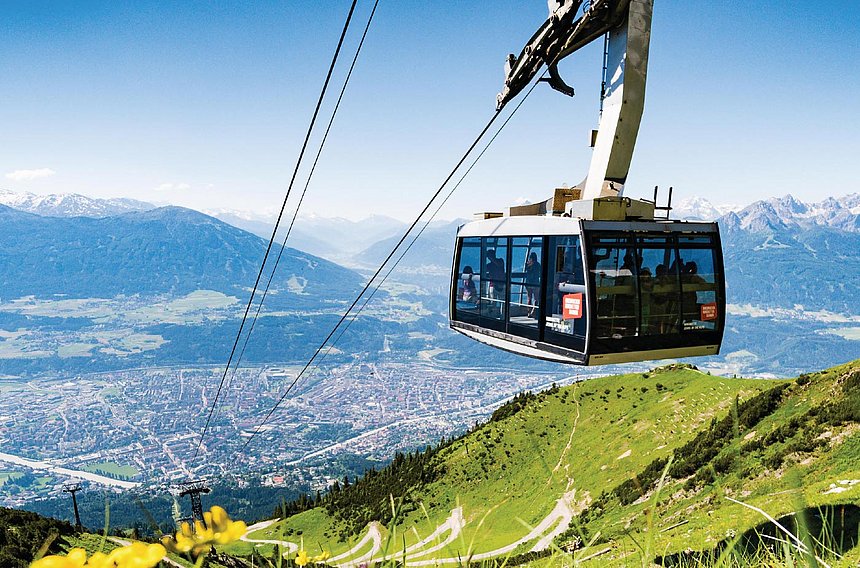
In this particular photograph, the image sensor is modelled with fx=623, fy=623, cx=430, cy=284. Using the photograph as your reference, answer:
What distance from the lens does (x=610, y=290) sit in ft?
31.4

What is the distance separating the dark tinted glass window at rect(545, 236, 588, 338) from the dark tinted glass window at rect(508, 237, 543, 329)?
27 centimetres

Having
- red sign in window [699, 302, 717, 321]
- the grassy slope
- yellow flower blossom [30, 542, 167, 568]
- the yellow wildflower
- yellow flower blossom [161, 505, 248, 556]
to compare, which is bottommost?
the grassy slope

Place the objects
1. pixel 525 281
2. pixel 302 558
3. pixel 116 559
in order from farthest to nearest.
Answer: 1. pixel 525 281
2. pixel 302 558
3. pixel 116 559

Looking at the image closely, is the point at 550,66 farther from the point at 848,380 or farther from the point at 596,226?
the point at 848,380

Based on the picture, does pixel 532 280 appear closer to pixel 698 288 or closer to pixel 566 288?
pixel 566 288

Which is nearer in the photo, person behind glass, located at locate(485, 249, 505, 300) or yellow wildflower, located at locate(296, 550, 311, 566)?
yellow wildflower, located at locate(296, 550, 311, 566)

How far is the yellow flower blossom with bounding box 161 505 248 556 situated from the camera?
43.4 inches

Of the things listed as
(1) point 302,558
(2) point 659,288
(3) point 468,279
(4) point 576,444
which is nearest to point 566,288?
(2) point 659,288

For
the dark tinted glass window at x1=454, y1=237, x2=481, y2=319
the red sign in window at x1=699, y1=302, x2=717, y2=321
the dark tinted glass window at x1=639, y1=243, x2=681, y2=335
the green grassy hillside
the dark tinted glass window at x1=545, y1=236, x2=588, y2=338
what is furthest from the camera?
the green grassy hillside

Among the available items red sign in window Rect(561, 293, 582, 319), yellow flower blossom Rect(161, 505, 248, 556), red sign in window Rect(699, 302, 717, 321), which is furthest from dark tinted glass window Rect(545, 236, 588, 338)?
yellow flower blossom Rect(161, 505, 248, 556)

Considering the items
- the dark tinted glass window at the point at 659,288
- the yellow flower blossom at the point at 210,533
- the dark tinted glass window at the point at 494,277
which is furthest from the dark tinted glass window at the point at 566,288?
the yellow flower blossom at the point at 210,533

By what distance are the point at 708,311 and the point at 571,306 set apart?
99.0 inches

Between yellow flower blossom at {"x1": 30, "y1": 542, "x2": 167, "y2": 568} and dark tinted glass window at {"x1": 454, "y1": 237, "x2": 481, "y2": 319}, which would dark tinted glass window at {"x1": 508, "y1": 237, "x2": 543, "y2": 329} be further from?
yellow flower blossom at {"x1": 30, "y1": 542, "x2": 167, "y2": 568}

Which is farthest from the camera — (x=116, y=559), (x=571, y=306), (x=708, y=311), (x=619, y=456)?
(x=619, y=456)
